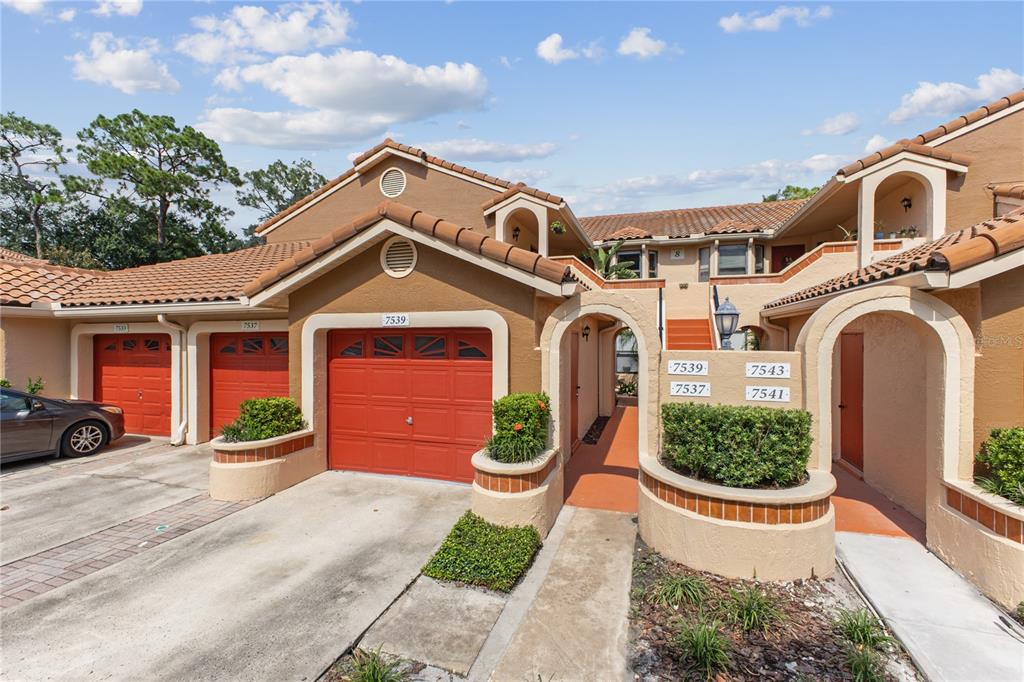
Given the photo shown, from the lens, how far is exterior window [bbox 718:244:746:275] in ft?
62.4

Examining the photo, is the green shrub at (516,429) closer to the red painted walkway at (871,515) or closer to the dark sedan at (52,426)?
the red painted walkway at (871,515)

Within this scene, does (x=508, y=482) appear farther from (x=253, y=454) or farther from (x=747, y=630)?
(x=253, y=454)

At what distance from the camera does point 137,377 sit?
10.9 meters

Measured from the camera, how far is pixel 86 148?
103ft

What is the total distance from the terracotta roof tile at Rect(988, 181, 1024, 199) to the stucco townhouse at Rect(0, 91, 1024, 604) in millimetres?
111

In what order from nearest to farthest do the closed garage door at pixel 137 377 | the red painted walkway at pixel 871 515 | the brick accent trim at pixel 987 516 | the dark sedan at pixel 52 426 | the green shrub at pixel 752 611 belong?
the green shrub at pixel 752 611, the brick accent trim at pixel 987 516, the red painted walkway at pixel 871 515, the dark sedan at pixel 52 426, the closed garage door at pixel 137 377

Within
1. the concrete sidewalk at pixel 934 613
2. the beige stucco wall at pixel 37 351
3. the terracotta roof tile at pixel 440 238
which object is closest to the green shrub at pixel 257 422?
the terracotta roof tile at pixel 440 238

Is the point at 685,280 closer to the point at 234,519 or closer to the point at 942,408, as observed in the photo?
the point at 942,408

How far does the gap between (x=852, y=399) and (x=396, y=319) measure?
8.52m

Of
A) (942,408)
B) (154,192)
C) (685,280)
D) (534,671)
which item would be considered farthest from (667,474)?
(154,192)

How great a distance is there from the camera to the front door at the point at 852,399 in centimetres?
794

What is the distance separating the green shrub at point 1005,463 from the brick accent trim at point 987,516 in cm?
22

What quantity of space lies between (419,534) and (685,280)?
1751 cm

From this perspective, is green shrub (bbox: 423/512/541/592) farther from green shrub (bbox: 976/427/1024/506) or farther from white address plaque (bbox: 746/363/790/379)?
green shrub (bbox: 976/427/1024/506)
